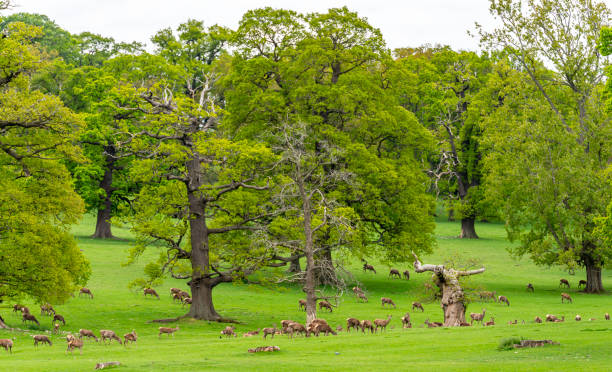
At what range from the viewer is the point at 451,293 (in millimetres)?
35500

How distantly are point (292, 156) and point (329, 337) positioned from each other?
40.1 ft

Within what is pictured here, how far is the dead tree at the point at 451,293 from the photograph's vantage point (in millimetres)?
35344

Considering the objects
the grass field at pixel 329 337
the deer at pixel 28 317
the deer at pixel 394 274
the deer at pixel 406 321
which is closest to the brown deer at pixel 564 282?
the grass field at pixel 329 337

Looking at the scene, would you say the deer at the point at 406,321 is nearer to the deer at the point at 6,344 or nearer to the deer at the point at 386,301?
the deer at the point at 386,301

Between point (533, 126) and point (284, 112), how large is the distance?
19.5 meters

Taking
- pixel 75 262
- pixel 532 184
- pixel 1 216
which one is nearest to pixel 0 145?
pixel 1 216

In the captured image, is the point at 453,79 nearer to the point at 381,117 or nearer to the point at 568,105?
the point at 568,105

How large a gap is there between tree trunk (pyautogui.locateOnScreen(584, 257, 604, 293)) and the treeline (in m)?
0.17

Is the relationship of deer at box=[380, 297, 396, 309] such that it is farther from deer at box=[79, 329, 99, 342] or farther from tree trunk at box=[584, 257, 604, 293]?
deer at box=[79, 329, 99, 342]

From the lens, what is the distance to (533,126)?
186ft

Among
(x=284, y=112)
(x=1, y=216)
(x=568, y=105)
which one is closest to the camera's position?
(x=1, y=216)

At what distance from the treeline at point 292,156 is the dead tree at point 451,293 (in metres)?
5.08

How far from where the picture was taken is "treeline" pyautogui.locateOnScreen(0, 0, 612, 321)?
3744cm

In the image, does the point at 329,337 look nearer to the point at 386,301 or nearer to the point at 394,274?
the point at 386,301
